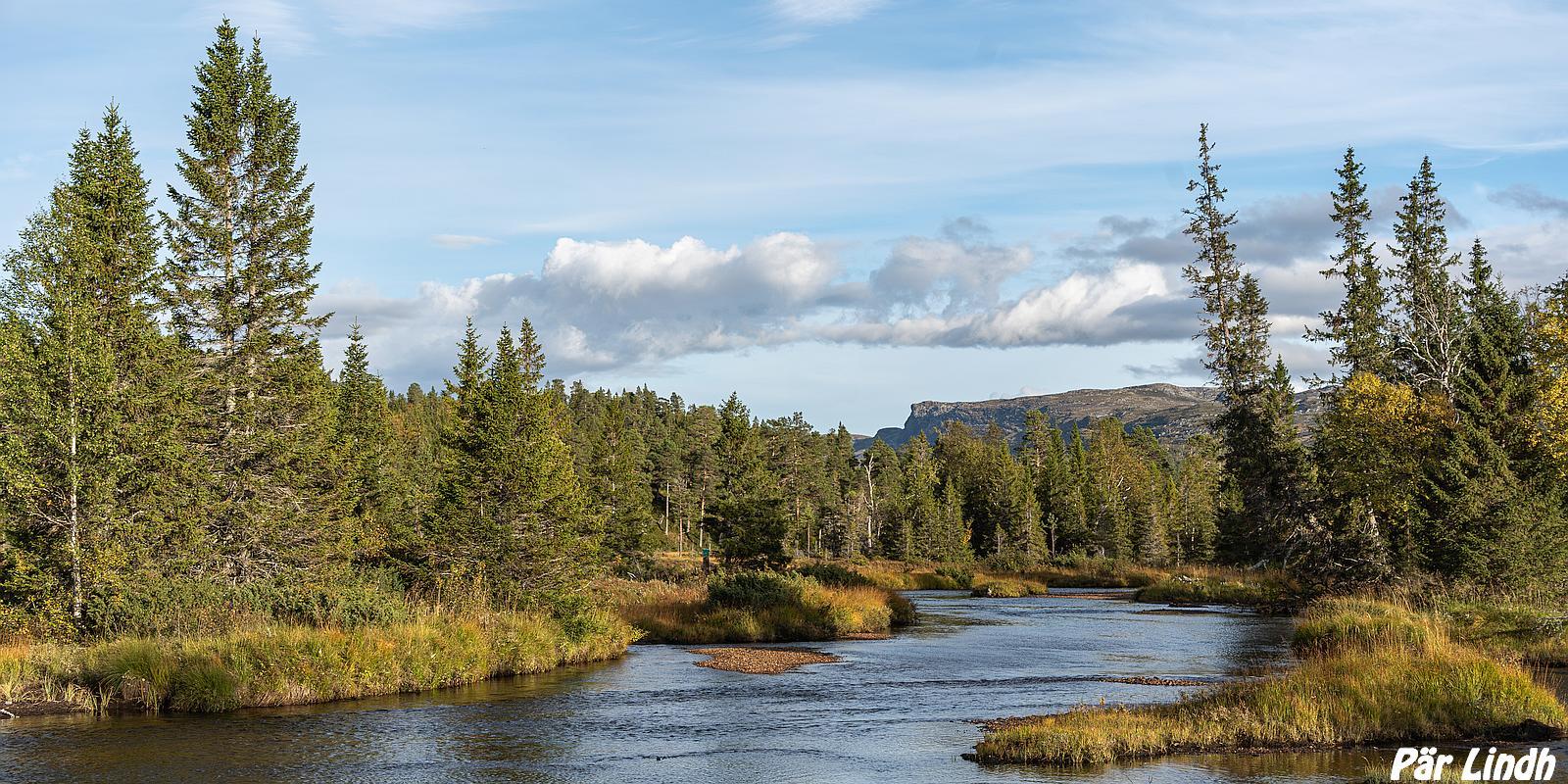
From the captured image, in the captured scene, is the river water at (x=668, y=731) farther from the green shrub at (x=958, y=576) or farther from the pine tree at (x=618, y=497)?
the green shrub at (x=958, y=576)

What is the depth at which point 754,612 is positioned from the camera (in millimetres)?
43938

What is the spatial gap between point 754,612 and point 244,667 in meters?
22.5

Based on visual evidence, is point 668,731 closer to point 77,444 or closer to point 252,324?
point 77,444

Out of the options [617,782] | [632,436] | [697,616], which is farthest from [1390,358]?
[632,436]

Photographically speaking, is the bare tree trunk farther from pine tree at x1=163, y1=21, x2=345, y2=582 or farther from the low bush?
the low bush

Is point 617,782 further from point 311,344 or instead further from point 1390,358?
point 1390,358

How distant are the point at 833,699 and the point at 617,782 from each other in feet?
31.6

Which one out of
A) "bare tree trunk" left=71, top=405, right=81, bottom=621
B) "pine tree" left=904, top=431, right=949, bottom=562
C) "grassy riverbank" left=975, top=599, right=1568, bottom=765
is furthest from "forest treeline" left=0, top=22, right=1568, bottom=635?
"pine tree" left=904, top=431, right=949, bottom=562

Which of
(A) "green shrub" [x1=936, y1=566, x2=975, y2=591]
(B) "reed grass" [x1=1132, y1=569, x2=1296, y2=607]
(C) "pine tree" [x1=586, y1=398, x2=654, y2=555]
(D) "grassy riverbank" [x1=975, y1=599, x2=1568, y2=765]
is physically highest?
(C) "pine tree" [x1=586, y1=398, x2=654, y2=555]

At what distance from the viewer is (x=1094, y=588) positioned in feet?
278

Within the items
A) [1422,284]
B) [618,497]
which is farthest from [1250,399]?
[618,497]

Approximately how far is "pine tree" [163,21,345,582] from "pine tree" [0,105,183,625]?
26.3 feet

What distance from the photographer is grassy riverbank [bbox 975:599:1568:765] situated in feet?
59.5

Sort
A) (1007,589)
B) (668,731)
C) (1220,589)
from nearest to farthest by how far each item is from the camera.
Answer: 1. (668,731)
2. (1220,589)
3. (1007,589)
